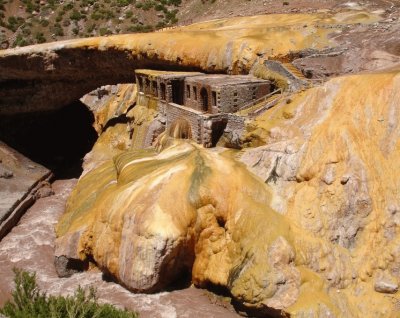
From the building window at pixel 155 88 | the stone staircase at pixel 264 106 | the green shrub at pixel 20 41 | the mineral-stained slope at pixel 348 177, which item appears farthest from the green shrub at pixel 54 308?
the green shrub at pixel 20 41

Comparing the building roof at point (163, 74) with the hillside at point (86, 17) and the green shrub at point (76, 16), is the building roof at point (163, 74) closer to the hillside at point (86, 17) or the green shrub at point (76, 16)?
the hillside at point (86, 17)

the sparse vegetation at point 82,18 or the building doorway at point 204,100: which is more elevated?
the sparse vegetation at point 82,18

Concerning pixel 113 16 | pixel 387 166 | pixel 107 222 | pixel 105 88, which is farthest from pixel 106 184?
pixel 113 16

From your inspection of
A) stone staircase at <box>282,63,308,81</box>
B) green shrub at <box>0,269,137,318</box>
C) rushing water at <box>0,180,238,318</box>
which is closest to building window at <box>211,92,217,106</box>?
stone staircase at <box>282,63,308,81</box>

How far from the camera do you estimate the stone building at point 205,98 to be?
33.2 meters

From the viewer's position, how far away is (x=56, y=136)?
2270 inches

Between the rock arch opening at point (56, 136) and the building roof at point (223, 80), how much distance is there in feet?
59.5

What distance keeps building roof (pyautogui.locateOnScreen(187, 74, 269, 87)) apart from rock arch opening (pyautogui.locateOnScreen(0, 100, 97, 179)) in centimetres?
1812

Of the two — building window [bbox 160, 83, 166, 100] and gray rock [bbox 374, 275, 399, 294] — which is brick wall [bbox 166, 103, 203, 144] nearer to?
building window [bbox 160, 83, 166, 100]

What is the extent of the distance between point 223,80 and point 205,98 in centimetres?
186

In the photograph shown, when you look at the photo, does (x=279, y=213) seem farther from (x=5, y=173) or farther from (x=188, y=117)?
(x=5, y=173)

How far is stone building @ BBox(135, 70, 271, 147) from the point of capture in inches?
1308

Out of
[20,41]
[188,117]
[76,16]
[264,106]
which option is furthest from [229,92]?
[76,16]

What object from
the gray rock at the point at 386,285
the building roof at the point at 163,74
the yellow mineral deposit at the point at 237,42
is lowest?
the gray rock at the point at 386,285
